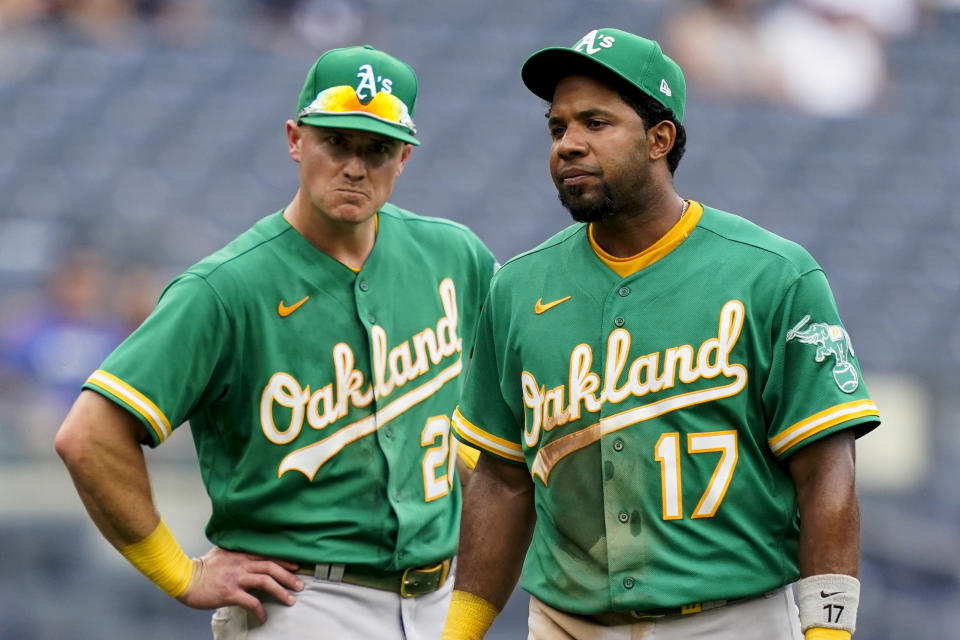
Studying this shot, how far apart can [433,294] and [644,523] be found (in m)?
0.98

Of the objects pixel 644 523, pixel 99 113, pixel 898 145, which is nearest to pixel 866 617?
pixel 644 523

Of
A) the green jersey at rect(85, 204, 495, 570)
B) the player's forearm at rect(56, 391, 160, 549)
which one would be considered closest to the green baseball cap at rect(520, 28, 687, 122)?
the green jersey at rect(85, 204, 495, 570)

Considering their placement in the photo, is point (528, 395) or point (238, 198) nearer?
point (528, 395)

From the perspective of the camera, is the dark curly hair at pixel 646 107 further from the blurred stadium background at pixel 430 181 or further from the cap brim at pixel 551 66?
the blurred stadium background at pixel 430 181

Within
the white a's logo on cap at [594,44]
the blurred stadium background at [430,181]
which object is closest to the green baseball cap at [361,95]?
the white a's logo on cap at [594,44]

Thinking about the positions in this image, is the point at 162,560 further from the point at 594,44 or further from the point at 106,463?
the point at 594,44

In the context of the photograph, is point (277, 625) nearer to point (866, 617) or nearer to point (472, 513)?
point (472, 513)

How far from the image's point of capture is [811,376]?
232 cm

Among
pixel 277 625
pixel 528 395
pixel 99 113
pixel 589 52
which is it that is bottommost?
pixel 277 625

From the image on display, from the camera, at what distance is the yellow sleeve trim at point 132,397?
278 centimetres

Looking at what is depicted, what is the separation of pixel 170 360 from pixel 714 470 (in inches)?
44.7

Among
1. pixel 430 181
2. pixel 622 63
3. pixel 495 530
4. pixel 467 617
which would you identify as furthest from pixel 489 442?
pixel 430 181

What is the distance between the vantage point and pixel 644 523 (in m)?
2.41

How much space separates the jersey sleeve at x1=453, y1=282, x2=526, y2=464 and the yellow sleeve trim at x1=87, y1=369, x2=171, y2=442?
606mm
